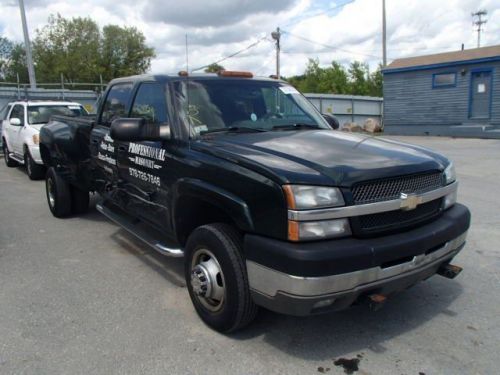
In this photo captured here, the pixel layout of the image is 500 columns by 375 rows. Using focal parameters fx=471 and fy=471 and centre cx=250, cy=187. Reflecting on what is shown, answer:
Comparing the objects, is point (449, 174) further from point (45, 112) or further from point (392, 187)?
point (45, 112)

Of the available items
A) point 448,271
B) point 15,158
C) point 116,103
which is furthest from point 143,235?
point 15,158

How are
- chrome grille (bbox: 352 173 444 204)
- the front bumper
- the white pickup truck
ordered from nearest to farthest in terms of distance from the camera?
the front bumper → chrome grille (bbox: 352 173 444 204) → the white pickup truck

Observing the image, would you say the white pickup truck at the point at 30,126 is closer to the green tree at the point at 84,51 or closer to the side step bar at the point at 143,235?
the side step bar at the point at 143,235

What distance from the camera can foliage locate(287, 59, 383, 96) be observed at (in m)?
55.2

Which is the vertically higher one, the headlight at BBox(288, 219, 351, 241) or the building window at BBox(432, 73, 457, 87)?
the building window at BBox(432, 73, 457, 87)

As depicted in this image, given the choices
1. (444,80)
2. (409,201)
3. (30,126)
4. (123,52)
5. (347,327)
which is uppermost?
(123,52)

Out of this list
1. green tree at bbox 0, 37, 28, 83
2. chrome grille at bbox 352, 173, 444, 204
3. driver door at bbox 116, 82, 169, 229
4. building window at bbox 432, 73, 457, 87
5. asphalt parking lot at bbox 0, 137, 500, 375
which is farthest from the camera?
green tree at bbox 0, 37, 28, 83

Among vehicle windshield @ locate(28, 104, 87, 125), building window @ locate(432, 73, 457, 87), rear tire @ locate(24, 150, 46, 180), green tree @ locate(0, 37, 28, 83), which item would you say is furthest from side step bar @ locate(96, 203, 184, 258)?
green tree @ locate(0, 37, 28, 83)

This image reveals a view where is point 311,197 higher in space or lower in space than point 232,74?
lower

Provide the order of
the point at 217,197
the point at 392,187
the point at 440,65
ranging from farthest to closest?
the point at 440,65 < the point at 217,197 < the point at 392,187

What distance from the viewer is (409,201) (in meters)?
3.10

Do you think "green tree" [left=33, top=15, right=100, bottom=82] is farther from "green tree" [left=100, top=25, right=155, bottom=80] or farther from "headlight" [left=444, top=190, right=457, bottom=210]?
"headlight" [left=444, top=190, right=457, bottom=210]

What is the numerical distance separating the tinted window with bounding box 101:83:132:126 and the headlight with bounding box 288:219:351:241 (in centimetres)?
281

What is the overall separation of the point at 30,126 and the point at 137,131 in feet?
27.1
